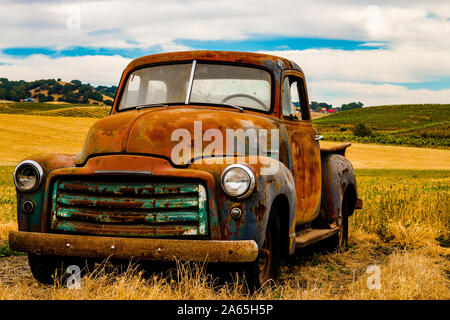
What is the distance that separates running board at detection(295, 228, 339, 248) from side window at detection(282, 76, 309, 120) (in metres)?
1.19

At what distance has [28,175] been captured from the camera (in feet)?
14.9

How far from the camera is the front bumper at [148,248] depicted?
383 cm

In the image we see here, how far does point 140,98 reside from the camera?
5.52 metres

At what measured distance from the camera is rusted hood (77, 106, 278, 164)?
4.28 meters

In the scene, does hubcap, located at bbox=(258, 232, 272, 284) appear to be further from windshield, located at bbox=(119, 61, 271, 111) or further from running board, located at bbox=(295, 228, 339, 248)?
windshield, located at bbox=(119, 61, 271, 111)

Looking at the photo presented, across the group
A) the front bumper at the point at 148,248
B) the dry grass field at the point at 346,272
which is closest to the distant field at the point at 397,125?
the dry grass field at the point at 346,272

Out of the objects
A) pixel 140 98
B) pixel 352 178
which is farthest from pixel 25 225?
pixel 352 178

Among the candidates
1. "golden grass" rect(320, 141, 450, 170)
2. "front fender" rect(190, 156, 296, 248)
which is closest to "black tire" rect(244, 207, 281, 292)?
"front fender" rect(190, 156, 296, 248)

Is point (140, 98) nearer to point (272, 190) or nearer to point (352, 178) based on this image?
point (272, 190)

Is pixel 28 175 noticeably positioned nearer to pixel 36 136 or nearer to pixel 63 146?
pixel 63 146

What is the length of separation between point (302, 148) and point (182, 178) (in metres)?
2.06

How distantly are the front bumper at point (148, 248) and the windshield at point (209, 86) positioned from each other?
1.56m

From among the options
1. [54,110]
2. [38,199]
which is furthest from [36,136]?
[38,199]
